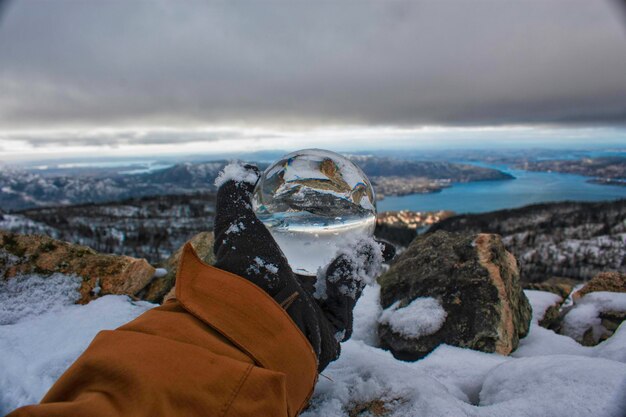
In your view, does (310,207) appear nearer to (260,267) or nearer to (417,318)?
(260,267)

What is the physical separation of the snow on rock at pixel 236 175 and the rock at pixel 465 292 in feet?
13.0

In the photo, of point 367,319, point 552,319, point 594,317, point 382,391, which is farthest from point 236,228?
point 552,319

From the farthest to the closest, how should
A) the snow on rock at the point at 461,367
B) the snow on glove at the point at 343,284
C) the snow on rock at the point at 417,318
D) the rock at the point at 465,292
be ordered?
the snow on rock at the point at 417,318 → the rock at the point at 465,292 → the snow on rock at the point at 461,367 → the snow on glove at the point at 343,284

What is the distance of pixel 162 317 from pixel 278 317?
0.71 m

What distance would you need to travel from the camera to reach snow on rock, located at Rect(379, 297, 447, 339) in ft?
18.7

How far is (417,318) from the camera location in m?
5.87

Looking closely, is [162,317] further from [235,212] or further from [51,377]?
[51,377]

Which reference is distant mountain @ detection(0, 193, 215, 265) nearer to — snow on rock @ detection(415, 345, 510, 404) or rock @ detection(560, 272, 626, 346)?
rock @ detection(560, 272, 626, 346)

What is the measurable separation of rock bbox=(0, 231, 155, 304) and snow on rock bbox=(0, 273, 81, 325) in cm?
11

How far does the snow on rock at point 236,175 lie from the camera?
3619 millimetres

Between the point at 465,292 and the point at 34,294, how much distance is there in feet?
22.6

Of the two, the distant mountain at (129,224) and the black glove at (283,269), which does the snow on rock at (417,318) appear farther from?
the distant mountain at (129,224)

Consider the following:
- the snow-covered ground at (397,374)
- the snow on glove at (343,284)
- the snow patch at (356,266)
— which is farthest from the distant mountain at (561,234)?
the snow on glove at (343,284)

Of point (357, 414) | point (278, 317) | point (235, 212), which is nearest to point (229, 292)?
point (278, 317)
